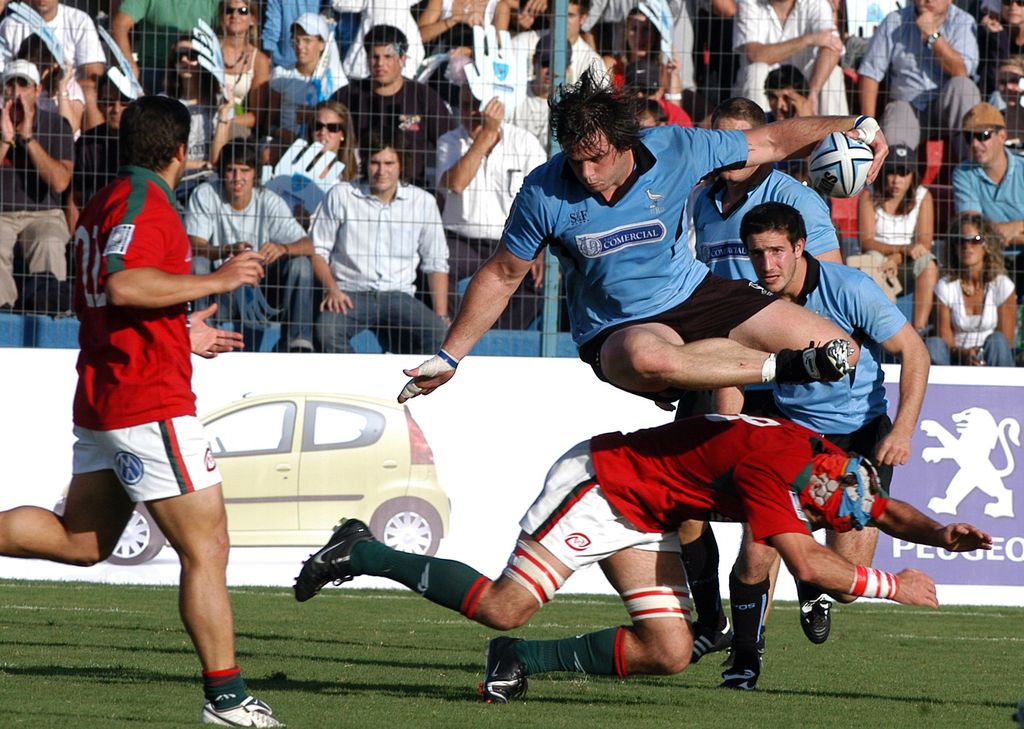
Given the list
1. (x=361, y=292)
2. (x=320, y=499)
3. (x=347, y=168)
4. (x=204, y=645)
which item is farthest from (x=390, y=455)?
(x=204, y=645)

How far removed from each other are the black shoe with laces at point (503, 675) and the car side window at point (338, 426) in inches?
207

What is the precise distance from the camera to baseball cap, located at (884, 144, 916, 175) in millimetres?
12383

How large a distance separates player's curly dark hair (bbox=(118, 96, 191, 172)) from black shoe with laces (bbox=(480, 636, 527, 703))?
2295 millimetres

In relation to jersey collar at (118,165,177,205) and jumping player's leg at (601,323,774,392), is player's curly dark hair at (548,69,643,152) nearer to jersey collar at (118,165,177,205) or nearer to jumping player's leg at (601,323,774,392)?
jumping player's leg at (601,323,774,392)

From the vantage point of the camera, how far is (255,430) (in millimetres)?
11102

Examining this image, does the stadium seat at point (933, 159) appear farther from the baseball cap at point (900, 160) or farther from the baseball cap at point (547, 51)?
the baseball cap at point (547, 51)

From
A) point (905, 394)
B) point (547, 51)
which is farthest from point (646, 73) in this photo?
point (905, 394)

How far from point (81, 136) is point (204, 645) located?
7577 millimetres

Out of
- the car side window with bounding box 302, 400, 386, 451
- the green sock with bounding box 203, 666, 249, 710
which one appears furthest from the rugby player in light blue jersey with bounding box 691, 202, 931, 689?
the car side window with bounding box 302, 400, 386, 451

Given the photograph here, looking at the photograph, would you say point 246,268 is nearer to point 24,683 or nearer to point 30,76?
point 24,683

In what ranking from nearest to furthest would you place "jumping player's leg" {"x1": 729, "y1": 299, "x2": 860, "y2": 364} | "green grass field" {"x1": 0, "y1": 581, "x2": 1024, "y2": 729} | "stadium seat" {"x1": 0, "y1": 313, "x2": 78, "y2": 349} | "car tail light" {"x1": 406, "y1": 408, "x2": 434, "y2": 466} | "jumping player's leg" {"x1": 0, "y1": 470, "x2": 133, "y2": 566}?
"jumping player's leg" {"x1": 0, "y1": 470, "x2": 133, "y2": 566} → "green grass field" {"x1": 0, "y1": 581, "x2": 1024, "y2": 729} → "jumping player's leg" {"x1": 729, "y1": 299, "x2": 860, "y2": 364} → "car tail light" {"x1": 406, "y1": 408, "x2": 434, "y2": 466} → "stadium seat" {"x1": 0, "y1": 313, "x2": 78, "y2": 349}

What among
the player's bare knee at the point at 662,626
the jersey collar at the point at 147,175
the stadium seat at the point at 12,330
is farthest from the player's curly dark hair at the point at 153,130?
the stadium seat at the point at 12,330

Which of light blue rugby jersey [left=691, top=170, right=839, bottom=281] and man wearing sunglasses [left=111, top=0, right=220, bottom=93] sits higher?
man wearing sunglasses [left=111, top=0, right=220, bottom=93]

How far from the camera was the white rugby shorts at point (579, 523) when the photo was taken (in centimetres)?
573
